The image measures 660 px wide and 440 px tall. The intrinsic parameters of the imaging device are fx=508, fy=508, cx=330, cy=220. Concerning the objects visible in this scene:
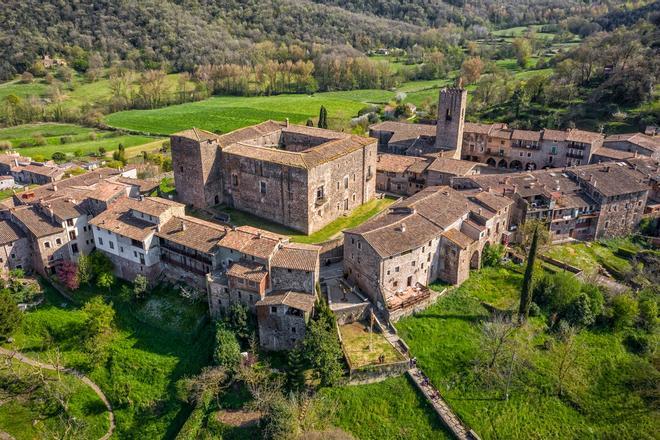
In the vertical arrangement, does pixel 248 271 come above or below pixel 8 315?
above

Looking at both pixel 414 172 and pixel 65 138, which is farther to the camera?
pixel 65 138

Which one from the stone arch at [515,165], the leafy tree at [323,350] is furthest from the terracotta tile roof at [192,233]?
the stone arch at [515,165]

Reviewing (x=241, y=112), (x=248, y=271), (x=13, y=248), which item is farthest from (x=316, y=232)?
(x=241, y=112)

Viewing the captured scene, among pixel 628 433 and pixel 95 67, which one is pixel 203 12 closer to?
pixel 95 67

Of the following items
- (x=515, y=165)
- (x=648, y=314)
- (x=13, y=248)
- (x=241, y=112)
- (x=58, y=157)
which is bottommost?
(x=648, y=314)

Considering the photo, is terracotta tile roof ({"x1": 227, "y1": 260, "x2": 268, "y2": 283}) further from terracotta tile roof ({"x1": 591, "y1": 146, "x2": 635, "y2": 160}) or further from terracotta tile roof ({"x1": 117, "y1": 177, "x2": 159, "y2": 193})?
terracotta tile roof ({"x1": 591, "y1": 146, "x2": 635, "y2": 160})

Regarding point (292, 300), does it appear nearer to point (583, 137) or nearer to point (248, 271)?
point (248, 271)
